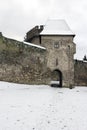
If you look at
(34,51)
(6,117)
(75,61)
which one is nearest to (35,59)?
(34,51)

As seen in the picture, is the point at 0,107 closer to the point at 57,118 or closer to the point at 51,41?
the point at 57,118

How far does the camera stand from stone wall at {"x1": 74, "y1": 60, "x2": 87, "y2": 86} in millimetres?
33344

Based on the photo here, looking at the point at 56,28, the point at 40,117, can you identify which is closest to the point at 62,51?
the point at 56,28

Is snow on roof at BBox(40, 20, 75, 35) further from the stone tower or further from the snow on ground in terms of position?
the snow on ground

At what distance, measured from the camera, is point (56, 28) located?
32781 mm

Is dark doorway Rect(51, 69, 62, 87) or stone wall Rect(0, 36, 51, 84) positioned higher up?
stone wall Rect(0, 36, 51, 84)

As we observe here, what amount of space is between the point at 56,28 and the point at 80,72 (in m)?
6.05

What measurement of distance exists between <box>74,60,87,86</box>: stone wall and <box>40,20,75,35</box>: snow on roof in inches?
152

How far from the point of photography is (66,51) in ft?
102

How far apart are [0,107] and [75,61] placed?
74.0ft

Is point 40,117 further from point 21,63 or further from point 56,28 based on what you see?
point 56,28

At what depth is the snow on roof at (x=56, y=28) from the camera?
31.5 metres

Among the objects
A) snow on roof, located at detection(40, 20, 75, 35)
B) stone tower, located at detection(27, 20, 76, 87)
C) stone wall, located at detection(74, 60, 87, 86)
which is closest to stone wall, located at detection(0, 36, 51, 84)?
stone tower, located at detection(27, 20, 76, 87)

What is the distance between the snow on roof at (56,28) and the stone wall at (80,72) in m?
3.85
